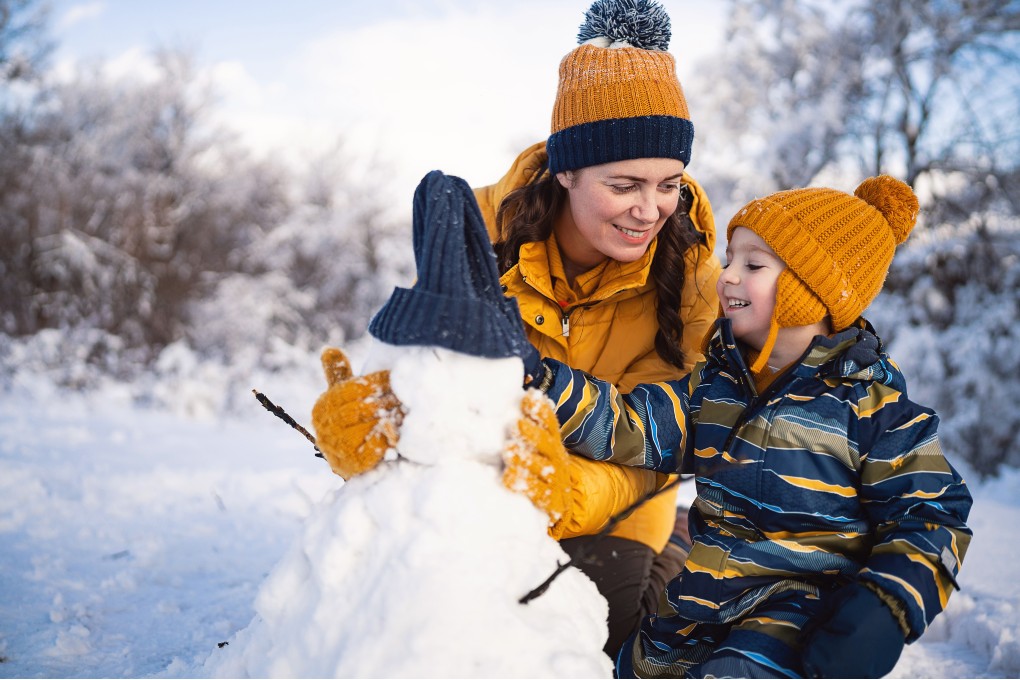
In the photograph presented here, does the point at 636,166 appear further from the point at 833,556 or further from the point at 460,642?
the point at 460,642

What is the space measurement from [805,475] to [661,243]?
940 mm

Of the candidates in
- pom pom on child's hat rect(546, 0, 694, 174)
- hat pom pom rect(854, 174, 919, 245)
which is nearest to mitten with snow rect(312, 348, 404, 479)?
pom pom on child's hat rect(546, 0, 694, 174)

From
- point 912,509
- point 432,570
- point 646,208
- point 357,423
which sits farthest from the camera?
point 646,208

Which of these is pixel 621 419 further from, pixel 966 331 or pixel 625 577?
pixel 966 331

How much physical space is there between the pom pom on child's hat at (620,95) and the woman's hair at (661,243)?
145mm

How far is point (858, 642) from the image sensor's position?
131cm

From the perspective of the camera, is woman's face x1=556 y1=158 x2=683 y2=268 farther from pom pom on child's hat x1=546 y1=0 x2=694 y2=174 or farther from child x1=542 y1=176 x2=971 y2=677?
child x1=542 y1=176 x2=971 y2=677

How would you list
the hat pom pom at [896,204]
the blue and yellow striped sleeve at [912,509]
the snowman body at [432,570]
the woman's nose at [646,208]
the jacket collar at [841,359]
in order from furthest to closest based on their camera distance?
the woman's nose at [646,208], the hat pom pom at [896,204], the jacket collar at [841,359], the blue and yellow striped sleeve at [912,509], the snowman body at [432,570]

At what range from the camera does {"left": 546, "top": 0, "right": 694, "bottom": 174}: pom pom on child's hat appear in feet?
6.65

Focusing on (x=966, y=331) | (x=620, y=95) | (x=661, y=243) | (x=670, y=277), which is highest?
(x=620, y=95)

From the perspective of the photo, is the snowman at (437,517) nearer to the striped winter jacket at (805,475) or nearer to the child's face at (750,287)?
the striped winter jacket at (805,475)

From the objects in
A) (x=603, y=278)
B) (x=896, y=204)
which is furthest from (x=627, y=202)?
(x=896, y=204)

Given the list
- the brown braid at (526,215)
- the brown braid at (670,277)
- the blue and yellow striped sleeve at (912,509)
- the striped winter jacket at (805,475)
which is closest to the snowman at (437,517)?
the striped winter jacket at (805,475)

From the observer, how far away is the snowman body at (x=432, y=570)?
1.08 metres
